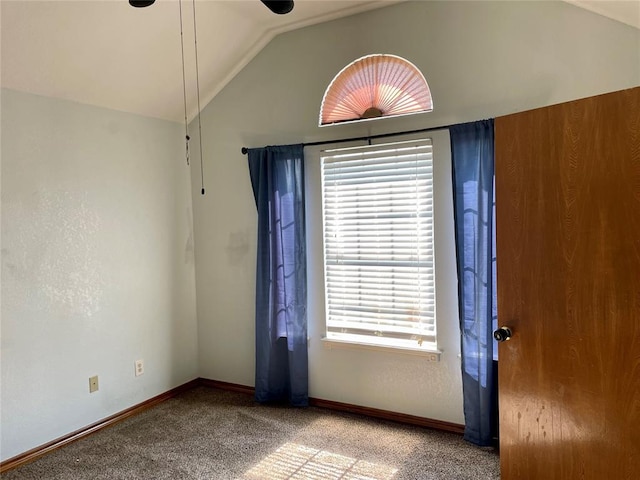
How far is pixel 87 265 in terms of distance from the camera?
2.96 meters

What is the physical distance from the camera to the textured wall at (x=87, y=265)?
8.48 feet

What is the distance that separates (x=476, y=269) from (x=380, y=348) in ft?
2.80

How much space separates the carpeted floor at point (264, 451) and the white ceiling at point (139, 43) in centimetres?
220

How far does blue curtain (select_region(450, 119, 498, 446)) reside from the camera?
100 inches

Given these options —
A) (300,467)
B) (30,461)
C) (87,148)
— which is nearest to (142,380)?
(30,461)

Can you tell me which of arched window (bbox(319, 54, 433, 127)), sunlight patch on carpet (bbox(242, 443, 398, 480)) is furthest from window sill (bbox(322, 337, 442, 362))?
arched window (bbox(319, 54, 433, 127))

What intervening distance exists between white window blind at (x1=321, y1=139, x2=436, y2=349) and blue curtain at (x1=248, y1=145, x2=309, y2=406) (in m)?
0.20

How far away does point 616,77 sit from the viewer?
2.34 metres

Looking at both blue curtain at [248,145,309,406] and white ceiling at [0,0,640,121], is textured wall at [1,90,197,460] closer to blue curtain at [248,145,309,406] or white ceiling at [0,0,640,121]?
white ceiling at [0,0,640,121]

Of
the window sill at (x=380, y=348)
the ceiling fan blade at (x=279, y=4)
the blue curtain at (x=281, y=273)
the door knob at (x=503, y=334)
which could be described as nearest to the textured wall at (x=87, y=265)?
the blue curtain at (x=281, y=273)

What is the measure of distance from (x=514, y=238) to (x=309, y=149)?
165 centimetres

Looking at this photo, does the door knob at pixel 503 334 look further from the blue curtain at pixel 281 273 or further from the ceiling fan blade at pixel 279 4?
the ceiling fan blade at pixel 279 4

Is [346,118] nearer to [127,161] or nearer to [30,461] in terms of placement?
[127,161]

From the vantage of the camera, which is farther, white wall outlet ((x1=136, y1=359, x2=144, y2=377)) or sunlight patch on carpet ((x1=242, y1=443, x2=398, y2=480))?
white wall outlet ((x1=136, y1=359, x2=144, y2=377))
